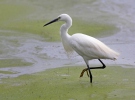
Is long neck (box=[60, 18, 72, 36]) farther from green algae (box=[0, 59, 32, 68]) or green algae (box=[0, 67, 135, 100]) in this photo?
green algae (box=[0, 59, 32, 68])

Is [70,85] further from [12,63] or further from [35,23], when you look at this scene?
[35,23]

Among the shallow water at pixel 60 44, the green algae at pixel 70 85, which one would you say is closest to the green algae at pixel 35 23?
the shallow water at pixel 60 44

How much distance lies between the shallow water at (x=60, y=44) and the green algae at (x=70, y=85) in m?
0.68

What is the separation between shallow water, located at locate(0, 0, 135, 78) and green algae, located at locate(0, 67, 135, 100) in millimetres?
681

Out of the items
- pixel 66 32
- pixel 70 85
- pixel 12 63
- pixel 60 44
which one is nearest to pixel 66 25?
pixel 66 32

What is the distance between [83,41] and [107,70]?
1.57 meters

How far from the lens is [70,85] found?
29.3ft

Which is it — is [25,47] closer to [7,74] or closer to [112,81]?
[7,74]

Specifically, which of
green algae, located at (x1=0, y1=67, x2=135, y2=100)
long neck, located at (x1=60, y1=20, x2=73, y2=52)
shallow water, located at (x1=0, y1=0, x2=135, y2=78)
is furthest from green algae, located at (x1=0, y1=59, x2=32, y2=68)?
long neck, located at (x1=60, y1=20, x2=73, y2=52)

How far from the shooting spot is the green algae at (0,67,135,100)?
8125 millimetres

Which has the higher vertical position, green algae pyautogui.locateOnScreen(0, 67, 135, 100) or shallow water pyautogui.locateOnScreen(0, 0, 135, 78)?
shallow water pyautogui.locateOnScreen(0, 0, 135, 78)

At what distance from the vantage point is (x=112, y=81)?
362 inches

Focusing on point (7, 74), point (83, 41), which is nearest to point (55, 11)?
point (7, 74)

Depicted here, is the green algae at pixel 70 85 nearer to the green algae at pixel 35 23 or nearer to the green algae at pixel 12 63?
the green algae at pixel 12 63
